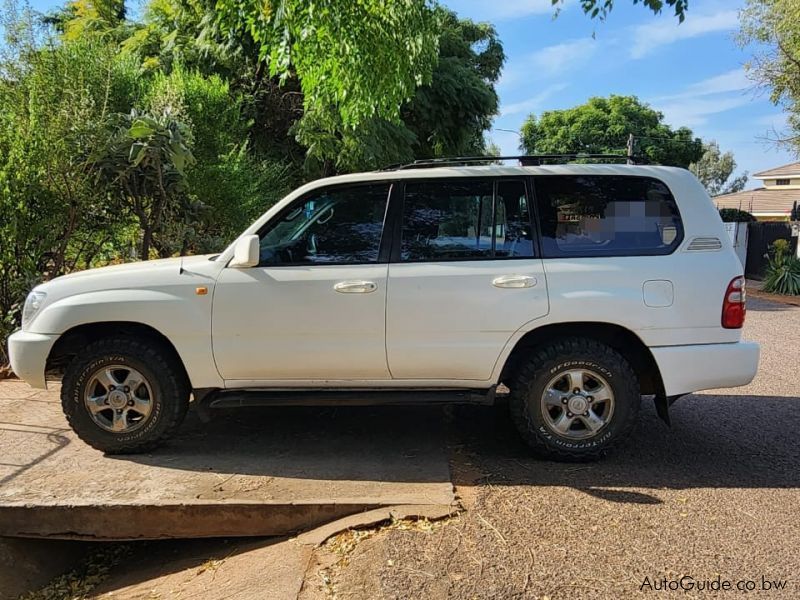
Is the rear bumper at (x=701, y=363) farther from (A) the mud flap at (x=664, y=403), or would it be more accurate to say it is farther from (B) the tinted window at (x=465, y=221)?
(B) the tinted window at (x=465, y=221)

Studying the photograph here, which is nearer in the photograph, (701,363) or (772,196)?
(701,363)

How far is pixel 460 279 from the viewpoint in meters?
4.09

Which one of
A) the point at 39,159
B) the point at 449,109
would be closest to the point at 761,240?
the point at 449,109

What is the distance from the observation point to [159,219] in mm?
7816

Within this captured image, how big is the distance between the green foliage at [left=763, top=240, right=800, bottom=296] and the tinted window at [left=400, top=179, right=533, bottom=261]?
47.0ft

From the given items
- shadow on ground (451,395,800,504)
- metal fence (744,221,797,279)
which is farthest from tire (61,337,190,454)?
metal fence (744,221,797,279)

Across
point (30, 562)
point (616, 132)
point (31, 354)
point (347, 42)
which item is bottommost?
point (30, 562)

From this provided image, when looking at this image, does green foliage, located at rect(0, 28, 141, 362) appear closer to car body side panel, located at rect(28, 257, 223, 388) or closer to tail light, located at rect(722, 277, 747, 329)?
car body side panel, located at rect(28, 257, 223, 388)

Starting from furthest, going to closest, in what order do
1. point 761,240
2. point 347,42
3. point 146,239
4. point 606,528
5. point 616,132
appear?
point 616,132
point 761,240
point 146,239
point 347,42
point 606,528

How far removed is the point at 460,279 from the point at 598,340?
1074 mm

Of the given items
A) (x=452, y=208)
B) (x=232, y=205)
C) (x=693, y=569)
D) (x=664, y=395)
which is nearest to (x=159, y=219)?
(x=232, y=205)

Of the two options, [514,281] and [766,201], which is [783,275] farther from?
[766,201]

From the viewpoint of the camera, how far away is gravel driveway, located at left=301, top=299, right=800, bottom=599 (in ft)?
9.56

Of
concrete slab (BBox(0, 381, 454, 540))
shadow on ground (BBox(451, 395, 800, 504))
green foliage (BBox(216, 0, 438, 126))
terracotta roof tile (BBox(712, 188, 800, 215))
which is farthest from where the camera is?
terracotta roof tile (BBox(712, 188, 800, 215))
